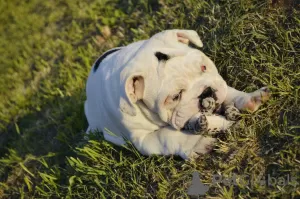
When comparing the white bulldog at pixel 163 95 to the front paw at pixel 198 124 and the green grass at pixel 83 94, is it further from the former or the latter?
the green grass at pixel 83 94

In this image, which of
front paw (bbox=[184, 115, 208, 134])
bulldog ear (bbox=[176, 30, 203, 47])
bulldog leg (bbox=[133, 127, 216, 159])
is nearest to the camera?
front paw (bbox=[184, 115, 208, 134])

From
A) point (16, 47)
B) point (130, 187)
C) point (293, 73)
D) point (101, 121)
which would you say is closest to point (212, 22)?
point (293, 73)

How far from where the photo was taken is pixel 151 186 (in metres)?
4.00

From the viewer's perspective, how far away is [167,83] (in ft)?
12.4

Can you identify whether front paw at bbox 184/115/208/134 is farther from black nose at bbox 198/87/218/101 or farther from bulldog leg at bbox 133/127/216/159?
black nose at bbox 198/87/218/101

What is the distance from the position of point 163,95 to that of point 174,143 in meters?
0.40

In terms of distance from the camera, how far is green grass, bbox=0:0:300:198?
147 inches

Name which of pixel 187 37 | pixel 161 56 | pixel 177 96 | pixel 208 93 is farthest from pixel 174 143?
pixel 187 37

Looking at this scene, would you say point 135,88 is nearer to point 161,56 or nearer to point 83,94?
point 161,56

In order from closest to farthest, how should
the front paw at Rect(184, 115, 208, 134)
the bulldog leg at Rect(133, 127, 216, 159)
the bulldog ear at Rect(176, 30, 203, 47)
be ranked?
1. the front paw at Rect(184, 115, 208, 134)
2. the bulldog leg at Rect(133, 127, 216, 159)
3. the bulldog ear at Rect(176, 30, 203, 47)

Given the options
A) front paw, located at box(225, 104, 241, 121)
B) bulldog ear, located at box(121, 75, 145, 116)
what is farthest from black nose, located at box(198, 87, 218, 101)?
bulldog ear, located at box(121, 75, 145, 116)

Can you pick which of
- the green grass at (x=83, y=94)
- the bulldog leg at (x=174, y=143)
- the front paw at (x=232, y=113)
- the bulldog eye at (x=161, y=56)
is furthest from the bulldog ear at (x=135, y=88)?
the front paw at (x=232, y=113)

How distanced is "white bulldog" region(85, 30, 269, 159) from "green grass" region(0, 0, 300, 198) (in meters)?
0.14

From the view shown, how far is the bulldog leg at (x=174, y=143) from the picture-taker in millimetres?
3811
